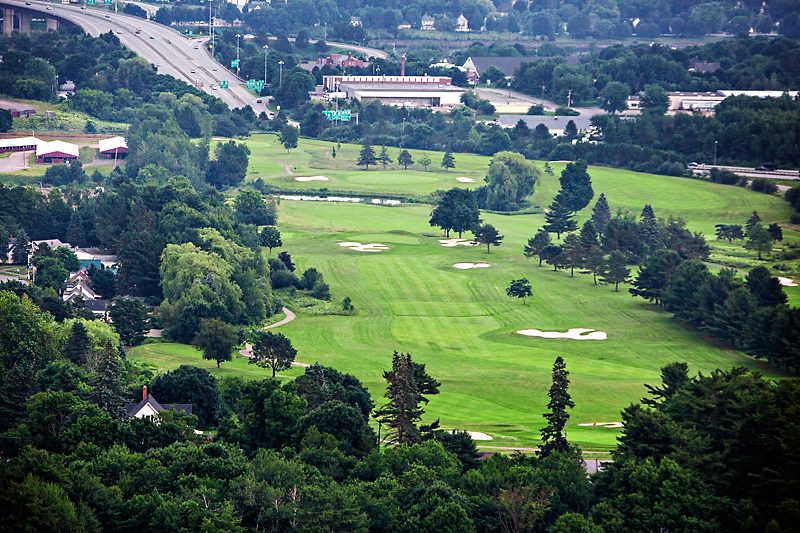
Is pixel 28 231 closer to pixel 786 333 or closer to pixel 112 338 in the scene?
pixel 112 338

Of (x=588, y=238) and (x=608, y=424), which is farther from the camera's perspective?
(x=588, y=238)

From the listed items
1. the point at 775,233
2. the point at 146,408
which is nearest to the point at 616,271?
the point at 775,233

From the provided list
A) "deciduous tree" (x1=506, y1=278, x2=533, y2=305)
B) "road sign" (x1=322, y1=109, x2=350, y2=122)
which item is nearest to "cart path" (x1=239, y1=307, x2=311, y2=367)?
"deciduous tree" (x1=506, y1=278, x2=533, y2=305)

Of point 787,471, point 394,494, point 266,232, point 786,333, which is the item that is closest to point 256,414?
point 394,494

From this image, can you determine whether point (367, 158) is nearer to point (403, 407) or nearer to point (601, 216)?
point (601, 216)

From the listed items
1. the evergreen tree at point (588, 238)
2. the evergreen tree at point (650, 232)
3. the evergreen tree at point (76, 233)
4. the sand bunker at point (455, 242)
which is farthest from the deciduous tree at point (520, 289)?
the evergreen tree at point (76, 233)

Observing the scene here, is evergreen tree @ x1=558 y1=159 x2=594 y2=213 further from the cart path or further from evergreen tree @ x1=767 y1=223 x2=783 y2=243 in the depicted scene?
the cart path
